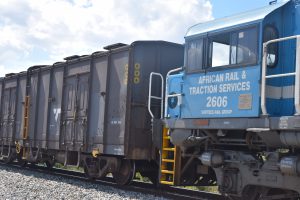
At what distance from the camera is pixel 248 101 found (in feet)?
26.1

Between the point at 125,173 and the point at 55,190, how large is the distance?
201cm

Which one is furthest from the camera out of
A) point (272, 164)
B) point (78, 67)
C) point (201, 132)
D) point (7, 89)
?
point (7, 89)

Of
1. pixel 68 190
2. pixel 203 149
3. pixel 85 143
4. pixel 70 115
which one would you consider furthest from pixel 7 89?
pixel 203 149

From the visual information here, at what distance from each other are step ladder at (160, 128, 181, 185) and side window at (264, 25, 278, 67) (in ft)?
10.1

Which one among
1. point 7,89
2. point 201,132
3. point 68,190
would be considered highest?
point 7,89

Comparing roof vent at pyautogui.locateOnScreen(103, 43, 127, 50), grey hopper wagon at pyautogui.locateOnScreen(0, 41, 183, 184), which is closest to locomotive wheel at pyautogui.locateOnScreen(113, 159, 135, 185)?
grey hopper wagon at pyautogui.locateOnScreen(0, 41, 183, 184)

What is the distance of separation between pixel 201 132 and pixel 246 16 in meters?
2.51

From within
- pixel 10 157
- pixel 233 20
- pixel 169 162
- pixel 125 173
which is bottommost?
pixel 10 157

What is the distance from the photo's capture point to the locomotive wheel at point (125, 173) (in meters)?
11.9

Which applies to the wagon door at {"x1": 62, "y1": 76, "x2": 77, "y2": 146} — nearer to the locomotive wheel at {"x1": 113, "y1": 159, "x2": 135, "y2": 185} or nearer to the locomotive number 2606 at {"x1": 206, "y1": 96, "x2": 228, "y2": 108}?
the locomotive wheel at {"x1": 113, "y1": 159, "x2": 135, "y2": 185}

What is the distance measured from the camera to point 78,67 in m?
14.0

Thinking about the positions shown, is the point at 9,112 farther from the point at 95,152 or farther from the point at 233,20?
the point at 233,20

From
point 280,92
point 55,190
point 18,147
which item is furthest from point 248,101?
point 18,147

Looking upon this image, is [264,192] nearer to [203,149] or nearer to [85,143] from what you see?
[203,149]
